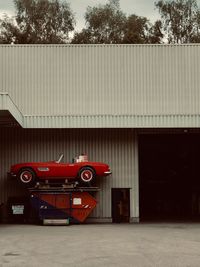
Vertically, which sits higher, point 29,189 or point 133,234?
point 29,189

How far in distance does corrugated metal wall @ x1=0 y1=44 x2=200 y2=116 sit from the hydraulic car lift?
4921 millimetres

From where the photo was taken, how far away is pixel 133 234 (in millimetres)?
21094

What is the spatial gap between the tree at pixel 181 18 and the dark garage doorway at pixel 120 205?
3369 centimetres

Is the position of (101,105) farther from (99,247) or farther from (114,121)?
(99,247)

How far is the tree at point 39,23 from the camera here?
5828cm

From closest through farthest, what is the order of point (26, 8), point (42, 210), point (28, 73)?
point (42, 210)
point (28, 73)
point (26, 8)

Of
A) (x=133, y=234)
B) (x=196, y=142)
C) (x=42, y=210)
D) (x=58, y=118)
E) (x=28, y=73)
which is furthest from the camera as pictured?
(x=196, y=142)

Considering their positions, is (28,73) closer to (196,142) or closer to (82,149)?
(82,149)

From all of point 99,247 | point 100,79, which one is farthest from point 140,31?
point 99,247

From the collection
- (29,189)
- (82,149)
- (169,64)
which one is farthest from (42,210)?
(169,64)

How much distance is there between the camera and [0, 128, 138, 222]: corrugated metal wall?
2844cm

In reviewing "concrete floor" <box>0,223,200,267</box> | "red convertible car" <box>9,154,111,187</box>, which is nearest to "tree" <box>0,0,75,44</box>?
"red convertible car" <box>9,154,111,187</box>

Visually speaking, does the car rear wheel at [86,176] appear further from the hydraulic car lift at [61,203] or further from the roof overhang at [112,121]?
the roof overhang at [112,121]

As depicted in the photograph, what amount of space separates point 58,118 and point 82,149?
209 cm
